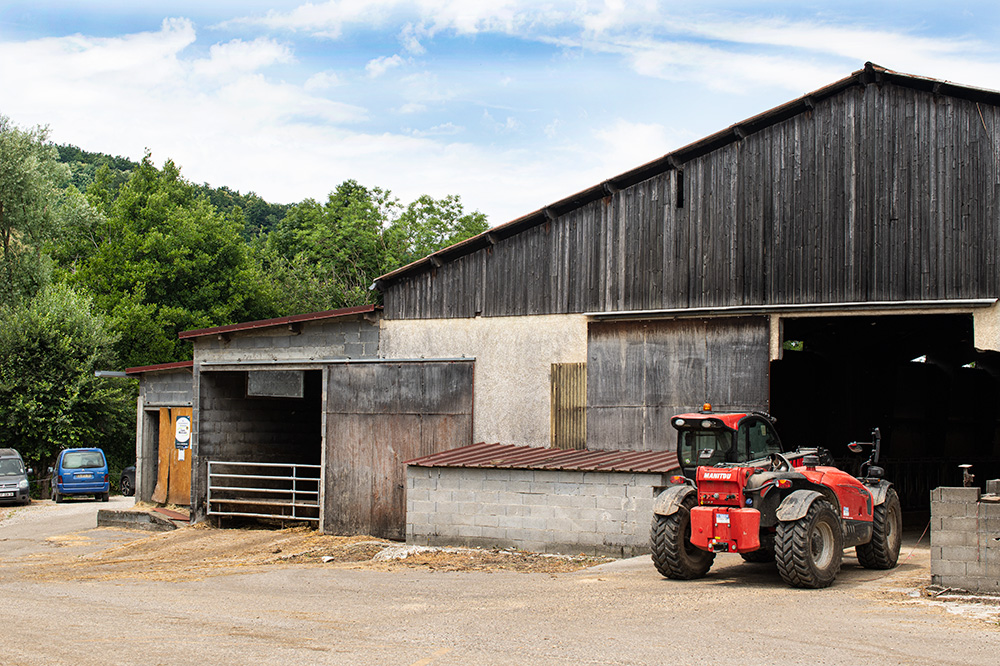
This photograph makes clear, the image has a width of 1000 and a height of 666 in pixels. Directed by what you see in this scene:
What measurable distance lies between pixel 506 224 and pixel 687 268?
3.62m

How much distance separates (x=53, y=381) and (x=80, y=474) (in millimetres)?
5429

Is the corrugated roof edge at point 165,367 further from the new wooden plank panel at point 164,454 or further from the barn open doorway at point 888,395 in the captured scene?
the barn open doorway at point 888,395

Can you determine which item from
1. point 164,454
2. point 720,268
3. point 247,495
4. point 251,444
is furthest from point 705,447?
point 164,454

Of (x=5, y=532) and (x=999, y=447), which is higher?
(x=999, y=447)

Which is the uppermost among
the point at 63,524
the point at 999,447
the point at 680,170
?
the point at 680,170

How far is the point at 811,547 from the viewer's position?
472 inches

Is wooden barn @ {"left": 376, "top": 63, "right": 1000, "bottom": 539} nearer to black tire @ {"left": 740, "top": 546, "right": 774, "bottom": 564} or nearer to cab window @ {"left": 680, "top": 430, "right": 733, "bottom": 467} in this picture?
black tire @ {"left": 740, "top": 546, "right": 774, "bottom": 564}

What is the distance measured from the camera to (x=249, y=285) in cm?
5141

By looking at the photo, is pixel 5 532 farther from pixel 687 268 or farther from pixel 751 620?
pixel 751 620

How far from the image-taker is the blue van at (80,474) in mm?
33281

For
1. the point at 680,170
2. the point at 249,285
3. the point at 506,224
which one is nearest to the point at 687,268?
the point at 680,170

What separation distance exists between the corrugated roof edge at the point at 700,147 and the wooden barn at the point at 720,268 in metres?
0.03

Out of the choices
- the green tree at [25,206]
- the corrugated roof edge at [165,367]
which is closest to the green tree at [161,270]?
the green tree at [25,206]

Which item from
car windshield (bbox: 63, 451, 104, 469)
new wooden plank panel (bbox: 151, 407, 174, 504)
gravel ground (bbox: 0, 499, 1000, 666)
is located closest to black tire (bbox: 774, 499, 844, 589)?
Result: gravel ground (bbox: 0, 499, 1000, 666)
